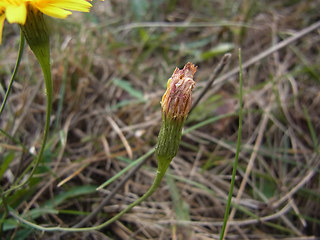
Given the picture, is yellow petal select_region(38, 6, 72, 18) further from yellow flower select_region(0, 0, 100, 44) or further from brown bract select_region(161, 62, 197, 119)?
brown bract select_region(161, 62, 197, 119)

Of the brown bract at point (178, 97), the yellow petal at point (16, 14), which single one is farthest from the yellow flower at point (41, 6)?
the brown bract at point (178, 97)

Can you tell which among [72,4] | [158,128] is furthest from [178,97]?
[158,128]

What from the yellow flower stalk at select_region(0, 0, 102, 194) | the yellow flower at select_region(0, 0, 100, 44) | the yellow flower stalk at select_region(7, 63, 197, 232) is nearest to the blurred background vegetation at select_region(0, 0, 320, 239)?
the yellow flower stalk at select_region(7, 63, 197, 232)

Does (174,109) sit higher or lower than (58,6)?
lower

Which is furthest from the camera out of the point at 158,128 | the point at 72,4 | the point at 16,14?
the point at 158,128

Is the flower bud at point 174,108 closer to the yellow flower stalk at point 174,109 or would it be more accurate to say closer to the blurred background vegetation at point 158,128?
the yellow flower stalk at point 174,109

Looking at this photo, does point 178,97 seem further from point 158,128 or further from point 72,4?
point 158,128
